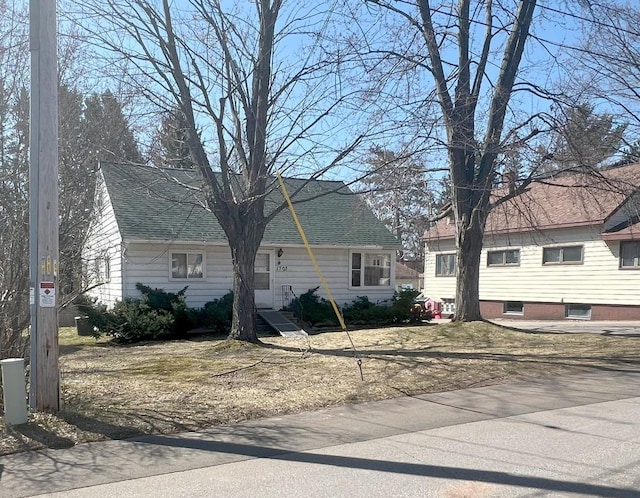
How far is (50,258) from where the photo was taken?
6.71 meters

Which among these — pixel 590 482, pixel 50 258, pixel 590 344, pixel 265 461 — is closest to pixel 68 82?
pixel 50 258

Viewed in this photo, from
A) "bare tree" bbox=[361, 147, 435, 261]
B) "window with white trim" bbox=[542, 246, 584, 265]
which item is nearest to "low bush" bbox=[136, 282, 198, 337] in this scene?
"bare tree" bbox=[361, 147, 435, 261]

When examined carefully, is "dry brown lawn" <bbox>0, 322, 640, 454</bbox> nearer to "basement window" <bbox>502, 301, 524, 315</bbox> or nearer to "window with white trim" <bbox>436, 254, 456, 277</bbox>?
"basement window" <bbox>502, 301, 524, 315</bbox>

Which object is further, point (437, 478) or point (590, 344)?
point (590, 344)

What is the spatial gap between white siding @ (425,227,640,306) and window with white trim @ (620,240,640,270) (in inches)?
6.7

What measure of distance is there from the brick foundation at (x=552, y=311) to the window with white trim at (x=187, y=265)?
15056mm

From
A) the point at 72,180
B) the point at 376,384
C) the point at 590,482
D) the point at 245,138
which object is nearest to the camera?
the point at 590,482

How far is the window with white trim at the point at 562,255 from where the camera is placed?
2317 cm

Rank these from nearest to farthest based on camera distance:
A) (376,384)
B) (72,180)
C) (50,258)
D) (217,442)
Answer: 1. (217,442)
2. (50,258)
3. (376,384)
4. (72,180)

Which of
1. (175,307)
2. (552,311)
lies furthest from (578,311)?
(175,307)

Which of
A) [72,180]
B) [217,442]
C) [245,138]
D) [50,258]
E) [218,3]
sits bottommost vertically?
[217,442]

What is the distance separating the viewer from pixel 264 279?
1950 cm

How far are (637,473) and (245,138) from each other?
1000 cm

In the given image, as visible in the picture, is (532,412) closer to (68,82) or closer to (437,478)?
(437,478)
